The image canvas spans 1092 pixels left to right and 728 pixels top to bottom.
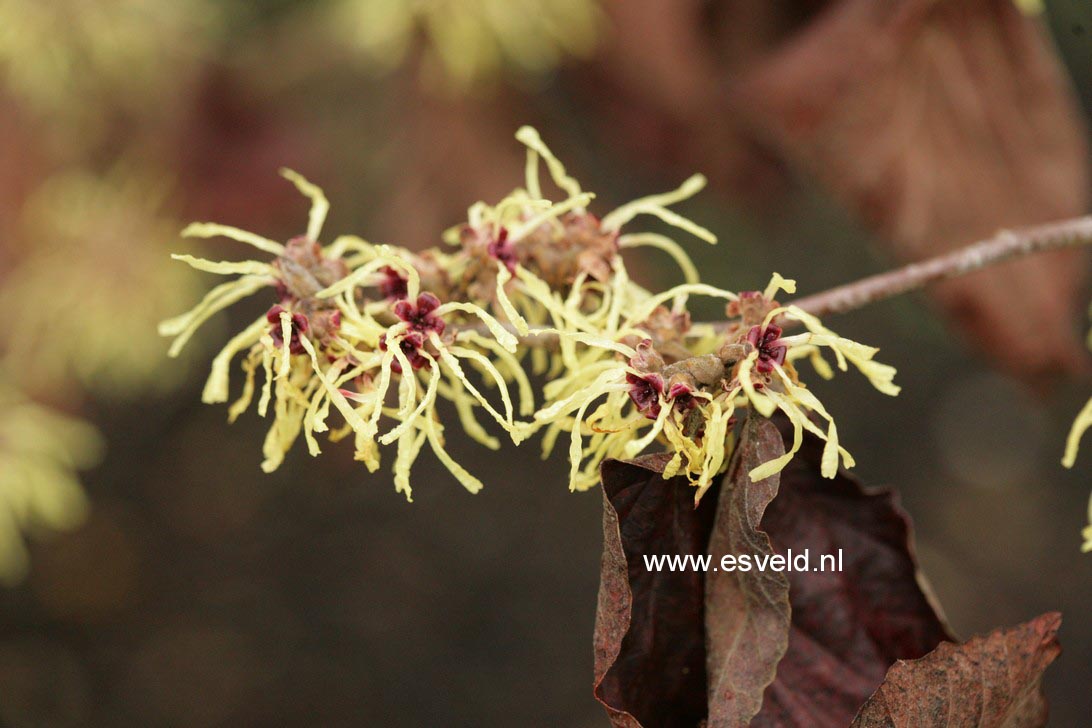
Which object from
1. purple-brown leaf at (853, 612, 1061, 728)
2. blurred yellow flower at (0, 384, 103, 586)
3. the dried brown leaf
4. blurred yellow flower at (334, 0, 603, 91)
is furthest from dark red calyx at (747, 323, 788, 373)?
blurred yellow flower at (0, 384, 103, 586)

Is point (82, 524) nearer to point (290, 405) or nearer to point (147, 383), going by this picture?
point (147, 383)

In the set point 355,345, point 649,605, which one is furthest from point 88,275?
point 649,605

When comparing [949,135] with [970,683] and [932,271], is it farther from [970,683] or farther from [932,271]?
[970,683]

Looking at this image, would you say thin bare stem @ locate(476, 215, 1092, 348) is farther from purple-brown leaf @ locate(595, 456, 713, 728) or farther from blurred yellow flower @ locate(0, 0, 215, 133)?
blurred yellow flower @ locate(0, 0, 215, 133)

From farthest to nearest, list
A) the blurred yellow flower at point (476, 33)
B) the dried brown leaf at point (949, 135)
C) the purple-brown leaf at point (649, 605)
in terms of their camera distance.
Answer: the blurred yellow flower at point (476, 33) → the dried brown leaf at point (949, 135) → the purple-brown leaf at point (649, 605)

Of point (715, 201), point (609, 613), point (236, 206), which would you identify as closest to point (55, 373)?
point (236, 206)

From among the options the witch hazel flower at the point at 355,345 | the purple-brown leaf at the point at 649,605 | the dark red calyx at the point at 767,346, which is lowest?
the purple-brown leaf at the point at 649,605

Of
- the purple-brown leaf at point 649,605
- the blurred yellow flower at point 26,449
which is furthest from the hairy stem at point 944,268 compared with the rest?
the blurred yellow flower at point 26,449

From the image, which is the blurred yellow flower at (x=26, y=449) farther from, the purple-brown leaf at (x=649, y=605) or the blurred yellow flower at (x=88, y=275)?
the purple-brown leaf at (x=649, y=605)
